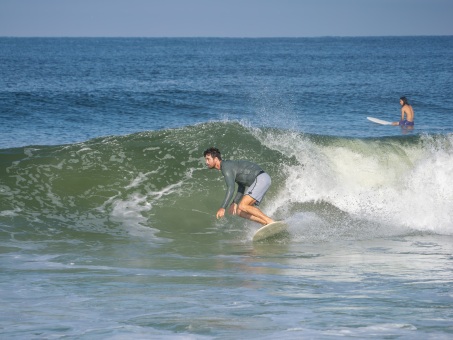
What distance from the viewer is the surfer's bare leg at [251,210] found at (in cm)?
1149

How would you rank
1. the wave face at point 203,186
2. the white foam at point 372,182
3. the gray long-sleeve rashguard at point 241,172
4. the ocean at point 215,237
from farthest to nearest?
the white foam at point 372,182 → the wave face at point 203,186 → the gray long-sleeve rashguard at point 241,172 → the ocean at point 215,237

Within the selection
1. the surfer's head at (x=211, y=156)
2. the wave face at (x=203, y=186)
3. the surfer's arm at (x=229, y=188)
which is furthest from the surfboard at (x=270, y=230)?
the surfer's head at (x=211, y=156)

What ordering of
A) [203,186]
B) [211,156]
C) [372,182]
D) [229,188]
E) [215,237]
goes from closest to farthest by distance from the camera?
[211,156] < [229,188] < [215,237] < [203,186] < [372,182]

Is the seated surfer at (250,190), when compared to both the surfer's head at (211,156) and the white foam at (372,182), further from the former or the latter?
the white foam at (372,182)

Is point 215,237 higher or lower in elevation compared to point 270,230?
lower

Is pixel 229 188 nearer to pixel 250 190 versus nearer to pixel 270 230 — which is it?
pixel 250 190

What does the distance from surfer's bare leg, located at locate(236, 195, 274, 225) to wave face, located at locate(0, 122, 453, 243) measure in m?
0.68

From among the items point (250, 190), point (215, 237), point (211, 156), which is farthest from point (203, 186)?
point (211, 156)

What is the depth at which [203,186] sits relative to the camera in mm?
15445

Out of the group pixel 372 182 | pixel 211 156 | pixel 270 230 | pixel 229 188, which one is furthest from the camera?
pixel 372 182

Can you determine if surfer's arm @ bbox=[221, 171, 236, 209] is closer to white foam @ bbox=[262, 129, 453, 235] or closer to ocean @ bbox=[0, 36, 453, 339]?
ocean @ bbox=[0, 36, 453, 339]

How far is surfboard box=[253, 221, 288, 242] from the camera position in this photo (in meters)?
11.3

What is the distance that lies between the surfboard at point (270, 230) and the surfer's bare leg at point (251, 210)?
172 millimetres

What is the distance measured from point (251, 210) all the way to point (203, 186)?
4.05 m
